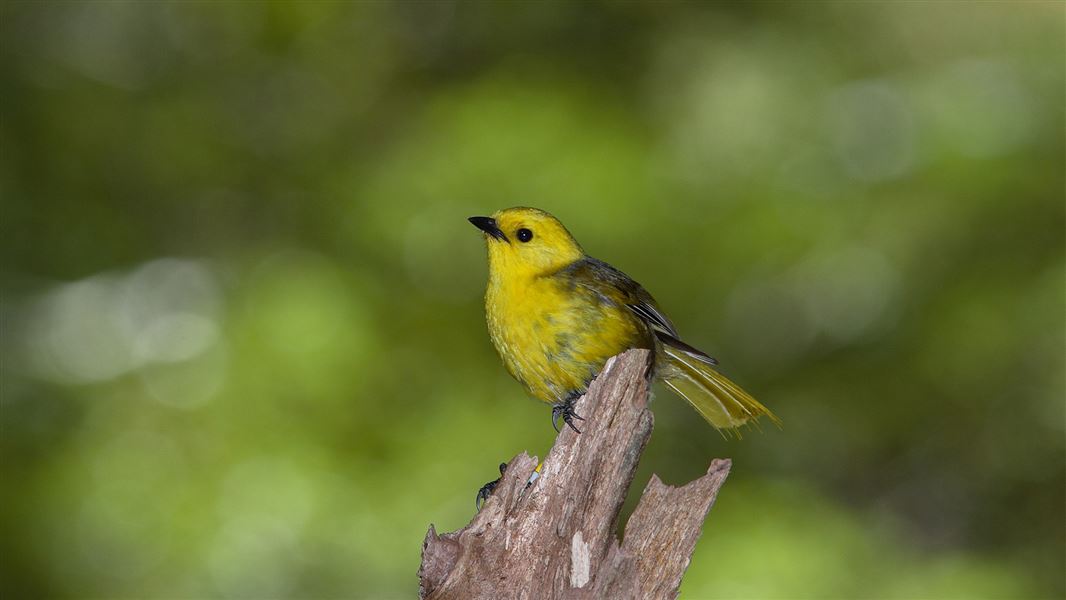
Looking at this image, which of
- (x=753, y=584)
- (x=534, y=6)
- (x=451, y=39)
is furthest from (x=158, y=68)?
(x=753, y=584)

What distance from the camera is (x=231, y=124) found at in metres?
9.62

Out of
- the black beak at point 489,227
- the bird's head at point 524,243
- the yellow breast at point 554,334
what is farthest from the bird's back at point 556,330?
the black beak at point 489,227

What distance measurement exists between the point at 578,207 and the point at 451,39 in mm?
3073

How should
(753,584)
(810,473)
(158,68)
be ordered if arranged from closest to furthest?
(753,584) < (810,473) < (158,68)

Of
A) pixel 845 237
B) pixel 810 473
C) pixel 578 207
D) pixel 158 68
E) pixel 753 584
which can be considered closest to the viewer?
pixel 753 584

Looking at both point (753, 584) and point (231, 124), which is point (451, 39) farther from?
point (753, 584)

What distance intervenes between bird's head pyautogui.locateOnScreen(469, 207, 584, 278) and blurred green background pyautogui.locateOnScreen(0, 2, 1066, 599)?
2862 millimetres

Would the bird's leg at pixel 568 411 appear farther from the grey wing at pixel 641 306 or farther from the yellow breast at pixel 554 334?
the grey wing at pixel 641 306

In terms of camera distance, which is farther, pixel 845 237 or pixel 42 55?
pixel 42 55

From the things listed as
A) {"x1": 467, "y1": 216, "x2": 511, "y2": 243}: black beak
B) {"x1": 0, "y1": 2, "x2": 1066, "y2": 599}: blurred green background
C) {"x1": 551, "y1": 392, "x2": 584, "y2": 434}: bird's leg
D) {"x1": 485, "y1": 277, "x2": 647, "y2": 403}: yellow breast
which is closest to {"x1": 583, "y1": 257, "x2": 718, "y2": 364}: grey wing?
{"x1": 485, "y1": 277, "x2": 647, "y2": 403}: yellow breast

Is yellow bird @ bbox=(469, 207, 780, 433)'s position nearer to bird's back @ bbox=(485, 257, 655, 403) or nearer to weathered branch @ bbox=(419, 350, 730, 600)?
bird's back @ bbox=(485, 257, 655, 403)

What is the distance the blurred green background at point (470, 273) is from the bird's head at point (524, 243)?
2.86 meters

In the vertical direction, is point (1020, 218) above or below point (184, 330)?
below

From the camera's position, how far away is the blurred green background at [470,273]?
746 centimetres
